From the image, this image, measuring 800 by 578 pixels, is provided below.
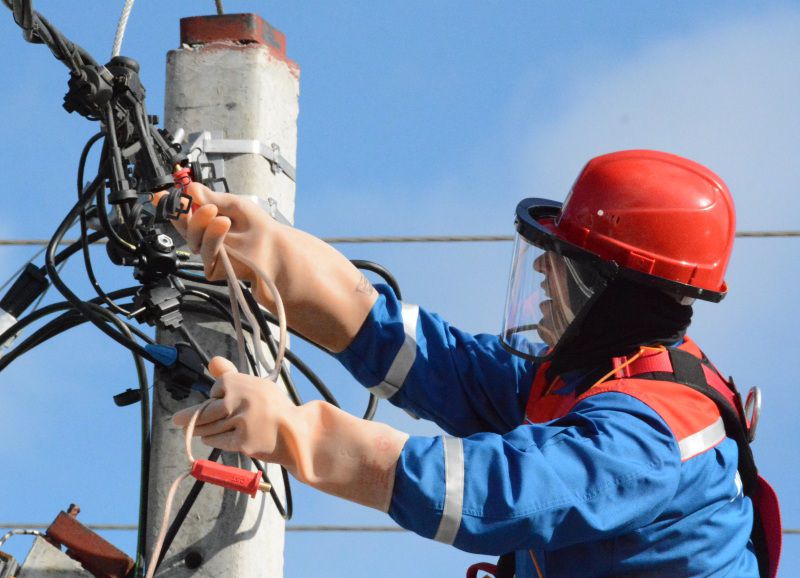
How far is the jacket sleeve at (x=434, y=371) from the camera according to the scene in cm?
340

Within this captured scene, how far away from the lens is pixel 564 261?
10.4 ft

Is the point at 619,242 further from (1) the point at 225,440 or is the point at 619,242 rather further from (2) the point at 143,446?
(2) the point at 143,446

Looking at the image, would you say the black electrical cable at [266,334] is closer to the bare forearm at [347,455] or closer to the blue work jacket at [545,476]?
the blue work jacket at [545,476]

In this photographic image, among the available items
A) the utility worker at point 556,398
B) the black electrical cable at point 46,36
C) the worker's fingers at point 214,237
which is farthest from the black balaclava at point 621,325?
the black electrical cable at point 46,36

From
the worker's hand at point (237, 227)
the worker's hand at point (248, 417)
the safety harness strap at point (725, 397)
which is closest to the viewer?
the worker's hand at point (248, 417)

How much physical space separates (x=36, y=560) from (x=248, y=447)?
150 cm

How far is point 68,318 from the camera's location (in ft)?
12.8

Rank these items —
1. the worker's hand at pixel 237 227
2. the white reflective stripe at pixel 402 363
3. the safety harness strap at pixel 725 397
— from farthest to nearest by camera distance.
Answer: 1. the white reflective stripe at pixel 402 363
2. the worker's hand at pixel 237 227
3. the safety harness strap at pixel 725 397

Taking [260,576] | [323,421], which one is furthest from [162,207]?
[260,576]

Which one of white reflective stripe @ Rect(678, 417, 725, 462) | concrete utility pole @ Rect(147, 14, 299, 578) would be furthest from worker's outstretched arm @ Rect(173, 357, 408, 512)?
Result: concrete utility pole @ Rect(147, 14, 299, 578)

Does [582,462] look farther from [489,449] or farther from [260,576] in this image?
[260,576]

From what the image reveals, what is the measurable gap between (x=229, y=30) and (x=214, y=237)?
46.8 inches

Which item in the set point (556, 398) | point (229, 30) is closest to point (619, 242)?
point (556, 398)

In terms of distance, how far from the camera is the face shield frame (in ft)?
10.2
